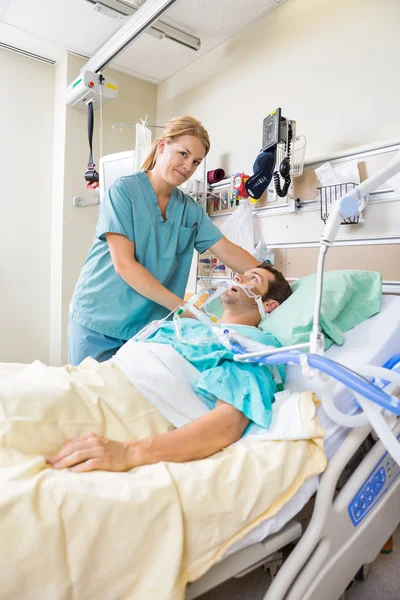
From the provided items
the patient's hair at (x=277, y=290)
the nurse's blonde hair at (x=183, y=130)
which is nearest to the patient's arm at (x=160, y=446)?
the patient's hair at (x=277, y=290)

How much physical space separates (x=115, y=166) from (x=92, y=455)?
86.0 inches

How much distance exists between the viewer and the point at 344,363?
134cm

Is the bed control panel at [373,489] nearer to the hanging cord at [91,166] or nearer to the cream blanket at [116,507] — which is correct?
the cream blanket at [116,507]

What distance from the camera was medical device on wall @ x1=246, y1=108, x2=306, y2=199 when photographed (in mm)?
2113

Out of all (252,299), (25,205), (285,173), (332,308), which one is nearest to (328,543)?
(332,308)

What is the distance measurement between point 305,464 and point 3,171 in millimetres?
2931

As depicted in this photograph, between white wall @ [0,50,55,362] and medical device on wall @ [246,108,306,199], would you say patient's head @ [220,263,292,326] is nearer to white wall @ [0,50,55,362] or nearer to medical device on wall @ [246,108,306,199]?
medical device on wall @ [246,108,306,199]

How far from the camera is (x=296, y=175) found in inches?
85.0

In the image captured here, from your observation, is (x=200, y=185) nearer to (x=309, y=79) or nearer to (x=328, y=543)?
(x=309, y=79)

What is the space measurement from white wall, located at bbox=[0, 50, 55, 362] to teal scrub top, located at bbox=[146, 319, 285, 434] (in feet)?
6.64

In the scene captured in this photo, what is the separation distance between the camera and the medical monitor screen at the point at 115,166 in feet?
8.85

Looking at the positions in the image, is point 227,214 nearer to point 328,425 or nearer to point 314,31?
point 314,31

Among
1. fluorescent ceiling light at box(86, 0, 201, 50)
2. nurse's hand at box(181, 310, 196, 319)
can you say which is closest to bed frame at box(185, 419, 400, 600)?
nurse's hand at box(181, 310, 196, 319)

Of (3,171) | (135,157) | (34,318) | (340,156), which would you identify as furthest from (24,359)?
(340,156)
